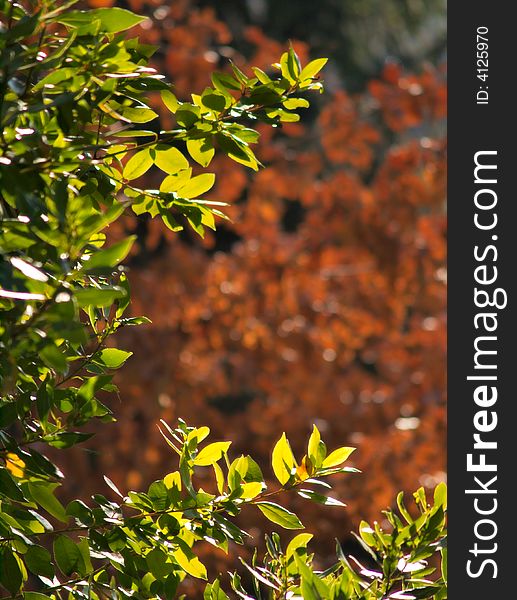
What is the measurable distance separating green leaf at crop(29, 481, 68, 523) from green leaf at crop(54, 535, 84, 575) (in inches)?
1.0

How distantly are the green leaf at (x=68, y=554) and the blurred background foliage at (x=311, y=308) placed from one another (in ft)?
9.01

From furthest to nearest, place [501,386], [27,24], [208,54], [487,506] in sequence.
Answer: [208,54] → [501,386] → [487,506] → [27,24]

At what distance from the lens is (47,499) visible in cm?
91

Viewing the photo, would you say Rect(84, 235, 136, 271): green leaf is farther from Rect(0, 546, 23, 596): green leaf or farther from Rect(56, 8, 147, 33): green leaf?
Rect(0, 546, 23, 596): green leaf

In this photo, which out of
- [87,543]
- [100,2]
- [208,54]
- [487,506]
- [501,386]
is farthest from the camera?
[208,54]

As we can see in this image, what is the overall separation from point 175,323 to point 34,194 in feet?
10.5

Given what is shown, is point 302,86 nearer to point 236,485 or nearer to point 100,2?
point 236,485

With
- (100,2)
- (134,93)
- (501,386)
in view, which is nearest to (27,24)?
(134,93)

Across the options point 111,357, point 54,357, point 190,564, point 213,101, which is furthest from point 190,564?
point 213,101

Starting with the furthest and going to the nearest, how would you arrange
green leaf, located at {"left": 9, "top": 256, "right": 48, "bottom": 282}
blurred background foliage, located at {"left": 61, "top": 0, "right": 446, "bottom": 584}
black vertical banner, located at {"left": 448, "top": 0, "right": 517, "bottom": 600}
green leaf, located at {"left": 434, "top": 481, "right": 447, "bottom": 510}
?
1. blurred background foliage, located at {"left": 61, "top": 0, "right": 446, "bottom": 584}
2. black vertical banner, located at {"left": 448, "top": 0, "right": 517, "bottom": 600}
3. green leaf, located at {"left": 434, "top": 481, "right": 447, "bottom": 510}
4. green leaf, located at {"left": 9, "top": 256, "right": 48, "bottom": 282}

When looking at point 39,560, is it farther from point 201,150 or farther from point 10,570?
point 201,150

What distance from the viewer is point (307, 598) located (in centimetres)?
82

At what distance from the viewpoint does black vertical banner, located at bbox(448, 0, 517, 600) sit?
168 cm

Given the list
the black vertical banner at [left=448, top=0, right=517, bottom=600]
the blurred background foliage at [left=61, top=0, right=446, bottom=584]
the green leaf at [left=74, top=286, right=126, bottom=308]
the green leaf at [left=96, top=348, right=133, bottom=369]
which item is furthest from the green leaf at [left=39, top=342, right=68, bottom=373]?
the blurred background foliage at [left=61, top=0, right=446, bottom=584]
